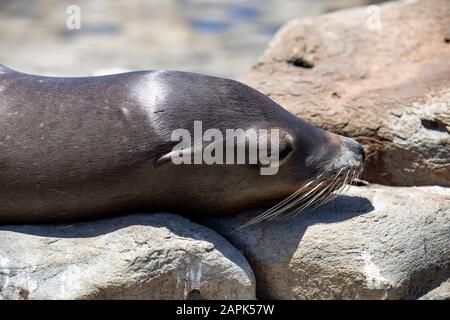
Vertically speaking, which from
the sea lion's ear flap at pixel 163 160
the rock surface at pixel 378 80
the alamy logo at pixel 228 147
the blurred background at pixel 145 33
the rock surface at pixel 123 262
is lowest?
the rock surface at pixel 123 262

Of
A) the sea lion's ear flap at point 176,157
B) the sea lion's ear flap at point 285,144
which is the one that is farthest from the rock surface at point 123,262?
the sea lion's ear flap at point 285,144

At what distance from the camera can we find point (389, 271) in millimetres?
5184

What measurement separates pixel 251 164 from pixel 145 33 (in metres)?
10.7

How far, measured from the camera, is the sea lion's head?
5.15 metres

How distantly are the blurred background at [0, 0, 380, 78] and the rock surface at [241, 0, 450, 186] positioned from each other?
18.1 feet

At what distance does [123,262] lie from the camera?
193 inches

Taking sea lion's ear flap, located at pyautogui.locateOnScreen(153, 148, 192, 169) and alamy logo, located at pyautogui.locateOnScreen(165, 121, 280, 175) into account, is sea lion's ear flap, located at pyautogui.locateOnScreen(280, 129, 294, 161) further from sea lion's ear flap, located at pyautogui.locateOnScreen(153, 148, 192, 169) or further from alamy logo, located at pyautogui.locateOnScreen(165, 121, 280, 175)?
sea lion's ear flap, located at pyautogui.locateOnScreen(153, 148, 192, 169)

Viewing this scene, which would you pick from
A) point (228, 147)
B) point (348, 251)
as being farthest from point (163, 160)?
point (348, 251)

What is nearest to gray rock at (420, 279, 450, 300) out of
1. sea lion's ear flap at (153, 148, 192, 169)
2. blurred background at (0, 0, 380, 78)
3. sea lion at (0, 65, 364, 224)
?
sea lion at (0, 65, 364, 224)

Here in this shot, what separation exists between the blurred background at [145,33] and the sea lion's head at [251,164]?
7.73m

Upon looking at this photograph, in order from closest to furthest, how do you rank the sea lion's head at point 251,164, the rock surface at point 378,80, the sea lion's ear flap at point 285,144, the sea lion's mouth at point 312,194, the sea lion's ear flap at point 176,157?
the sea lion's ear flap at point 176,157
the sea lion's head at point 251,164
the sea lion's ear flap at point 285,144
the sea lion's mouth at point 312,194
the rock surface at point 378,80

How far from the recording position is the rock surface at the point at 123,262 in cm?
488

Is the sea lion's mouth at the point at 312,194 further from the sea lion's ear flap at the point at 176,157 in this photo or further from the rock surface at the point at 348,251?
the sea lion's ear flap at the point at 176,157

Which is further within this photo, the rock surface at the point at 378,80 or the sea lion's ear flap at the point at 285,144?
the rock surface at the point at 378,80
